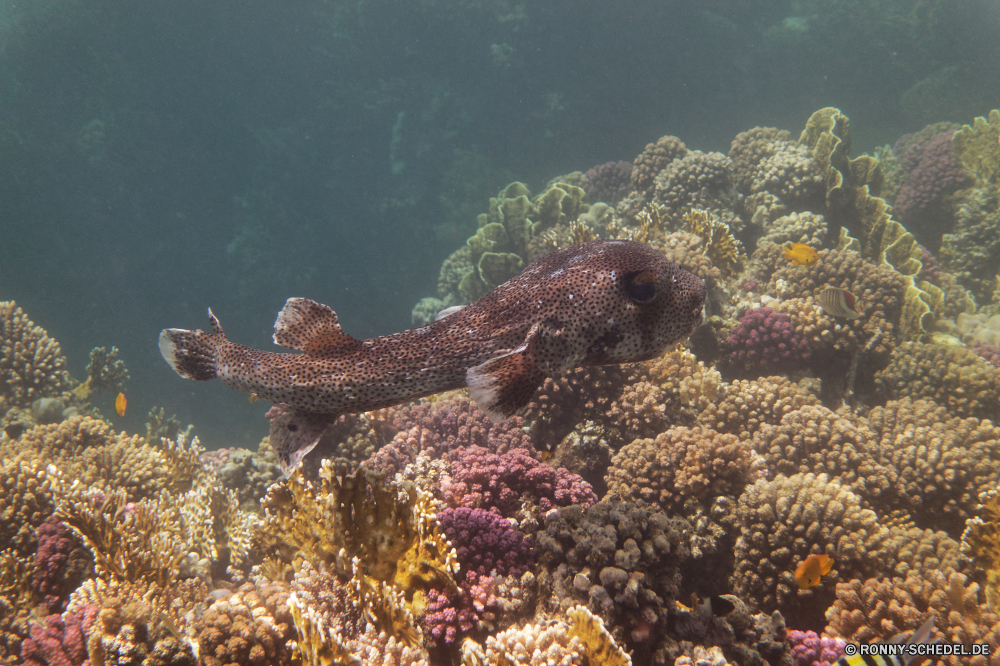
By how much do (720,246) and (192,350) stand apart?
9465 mm

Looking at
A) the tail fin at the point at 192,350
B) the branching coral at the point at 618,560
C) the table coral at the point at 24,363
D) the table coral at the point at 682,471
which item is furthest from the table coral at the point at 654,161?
the table coral at the point at 24,363

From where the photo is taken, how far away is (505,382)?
2.50 meters

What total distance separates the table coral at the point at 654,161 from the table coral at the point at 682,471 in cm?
1121

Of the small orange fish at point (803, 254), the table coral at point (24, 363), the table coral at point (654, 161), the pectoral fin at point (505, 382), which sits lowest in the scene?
the pectoral fin at point (505, 382)

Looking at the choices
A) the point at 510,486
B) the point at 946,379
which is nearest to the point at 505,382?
the point at 510,486

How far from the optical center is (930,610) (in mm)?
3184

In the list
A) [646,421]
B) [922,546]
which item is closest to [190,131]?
[646,421]

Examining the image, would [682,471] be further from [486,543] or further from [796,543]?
[486,543]

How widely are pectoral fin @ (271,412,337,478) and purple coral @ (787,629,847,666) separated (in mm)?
3888

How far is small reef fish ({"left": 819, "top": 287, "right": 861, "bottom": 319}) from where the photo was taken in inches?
247

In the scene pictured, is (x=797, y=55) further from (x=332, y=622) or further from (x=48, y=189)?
(x=48, y=189)

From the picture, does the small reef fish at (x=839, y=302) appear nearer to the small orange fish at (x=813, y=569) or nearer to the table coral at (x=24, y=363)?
the small orange fish at (x=813, y=569)

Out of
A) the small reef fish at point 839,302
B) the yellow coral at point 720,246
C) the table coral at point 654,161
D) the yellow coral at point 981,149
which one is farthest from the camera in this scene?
the table coral at point 654,161

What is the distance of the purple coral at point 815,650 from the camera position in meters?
3.01
